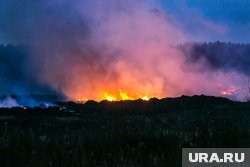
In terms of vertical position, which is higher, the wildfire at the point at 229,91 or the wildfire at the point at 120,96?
the wildfire at the point at 229,91

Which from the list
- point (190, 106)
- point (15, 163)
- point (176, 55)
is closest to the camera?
point (15, 163)

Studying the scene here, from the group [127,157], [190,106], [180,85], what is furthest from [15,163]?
[180,85]

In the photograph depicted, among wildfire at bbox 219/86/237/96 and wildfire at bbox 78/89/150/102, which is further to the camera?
wildfire at bbox 219/86/237/96

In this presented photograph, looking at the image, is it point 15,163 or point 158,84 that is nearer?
point 15,163

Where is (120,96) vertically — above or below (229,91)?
below

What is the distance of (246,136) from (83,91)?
5751cm

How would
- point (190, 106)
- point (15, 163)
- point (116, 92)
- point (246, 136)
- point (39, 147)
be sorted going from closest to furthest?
1. point (15, 163)
2. point (39, 147)
3. point (246, 136)
4. point (190, 106)
5. point (116, 92)

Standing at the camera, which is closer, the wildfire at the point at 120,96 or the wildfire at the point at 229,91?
the wildfire at the point at 120,96

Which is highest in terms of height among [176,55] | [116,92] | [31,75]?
[31,75]

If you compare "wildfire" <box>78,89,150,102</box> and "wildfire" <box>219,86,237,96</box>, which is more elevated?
"wildfire" <box>219,86,237,96</box>

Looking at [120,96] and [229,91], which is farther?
[229,91]

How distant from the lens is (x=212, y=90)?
206ft

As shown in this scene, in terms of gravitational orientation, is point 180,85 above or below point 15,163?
above

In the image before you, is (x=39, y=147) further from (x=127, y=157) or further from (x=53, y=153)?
(x=127, y=157)
